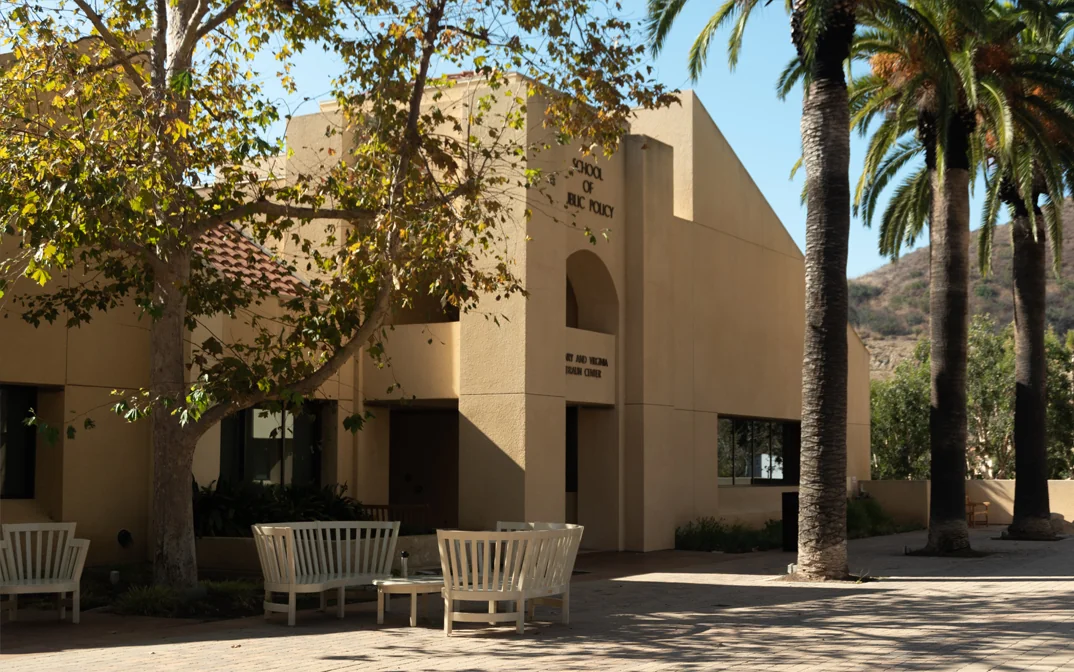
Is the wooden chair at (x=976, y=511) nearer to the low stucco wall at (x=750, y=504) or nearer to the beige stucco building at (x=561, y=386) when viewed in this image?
the low stucco wall at (x=750, y=504)

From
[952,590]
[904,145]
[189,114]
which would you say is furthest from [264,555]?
[904,145]

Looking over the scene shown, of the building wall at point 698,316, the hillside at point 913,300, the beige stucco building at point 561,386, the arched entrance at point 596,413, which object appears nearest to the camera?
the beige stucco building at point 561,386

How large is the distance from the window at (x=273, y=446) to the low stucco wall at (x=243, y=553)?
5.10 ft

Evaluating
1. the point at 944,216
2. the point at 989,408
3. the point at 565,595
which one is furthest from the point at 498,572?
the point at 989,408

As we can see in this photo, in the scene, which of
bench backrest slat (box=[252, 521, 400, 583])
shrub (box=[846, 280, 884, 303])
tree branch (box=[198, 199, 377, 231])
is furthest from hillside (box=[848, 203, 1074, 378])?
bench backrest slat (box=[252, 521, 400, 583])

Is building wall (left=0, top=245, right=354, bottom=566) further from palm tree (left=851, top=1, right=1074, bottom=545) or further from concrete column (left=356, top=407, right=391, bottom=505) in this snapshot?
palm tree (left=851, top=1, right=1074, bottom=545)

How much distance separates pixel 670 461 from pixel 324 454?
21.8 ft

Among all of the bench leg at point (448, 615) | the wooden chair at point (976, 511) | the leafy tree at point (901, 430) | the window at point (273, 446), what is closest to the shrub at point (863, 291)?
the leafy tree at point (901, 430)

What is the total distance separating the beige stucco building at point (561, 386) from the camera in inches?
645

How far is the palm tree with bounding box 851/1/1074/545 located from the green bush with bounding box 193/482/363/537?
1001 centimetres

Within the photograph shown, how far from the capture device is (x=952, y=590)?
14422 millimetres

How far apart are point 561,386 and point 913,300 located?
84269 mm

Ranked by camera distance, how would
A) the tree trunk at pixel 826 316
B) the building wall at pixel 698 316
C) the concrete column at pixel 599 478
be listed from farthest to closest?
the building wall at pixel 698 316
the concrete column at pixel 599 478
the tree trunk at pixel 826 316

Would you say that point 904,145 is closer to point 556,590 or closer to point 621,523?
point 621,523
